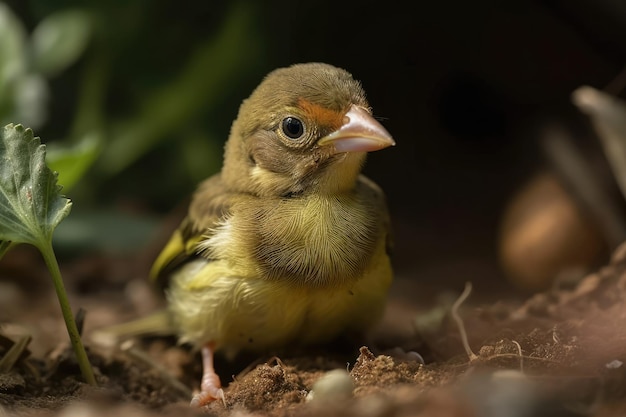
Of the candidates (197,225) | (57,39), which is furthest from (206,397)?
(57,39)

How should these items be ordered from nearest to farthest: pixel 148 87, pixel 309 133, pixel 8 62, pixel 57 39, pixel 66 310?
pixel 66 310 < pixel 309 133 < pixel 8 62 < pixel 57 39 < pixel 148 87

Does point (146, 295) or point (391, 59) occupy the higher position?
point (391, 59)

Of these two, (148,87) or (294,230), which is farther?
(148,87)

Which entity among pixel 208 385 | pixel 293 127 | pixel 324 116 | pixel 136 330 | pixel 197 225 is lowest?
pixel 136 330

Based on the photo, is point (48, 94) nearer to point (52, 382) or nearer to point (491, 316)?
point (52, 382)

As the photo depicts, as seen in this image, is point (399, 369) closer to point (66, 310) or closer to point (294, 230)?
point (294, 230)

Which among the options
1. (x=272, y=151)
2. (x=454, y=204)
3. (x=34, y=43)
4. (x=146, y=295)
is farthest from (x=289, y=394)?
(x=454, y=204)

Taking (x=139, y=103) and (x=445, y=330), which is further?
(x=139, y=103)
